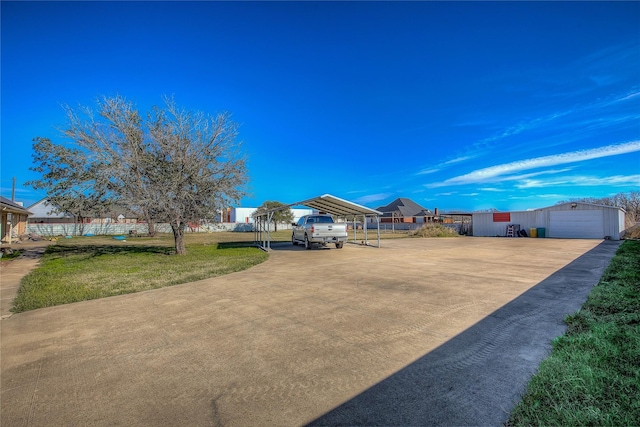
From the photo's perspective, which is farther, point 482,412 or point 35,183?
point 35,183

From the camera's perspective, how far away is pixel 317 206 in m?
18.0

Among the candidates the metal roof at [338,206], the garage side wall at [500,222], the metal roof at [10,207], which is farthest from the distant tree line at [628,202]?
the metal roof at [10,207]

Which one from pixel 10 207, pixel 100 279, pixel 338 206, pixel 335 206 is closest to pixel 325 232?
pixel 338 206

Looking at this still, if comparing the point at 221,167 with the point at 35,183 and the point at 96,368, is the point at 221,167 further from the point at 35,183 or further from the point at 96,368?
the point at 96,368

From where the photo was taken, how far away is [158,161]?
1279 centimetres

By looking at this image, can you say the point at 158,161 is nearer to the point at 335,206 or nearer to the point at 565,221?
the point at 335,206

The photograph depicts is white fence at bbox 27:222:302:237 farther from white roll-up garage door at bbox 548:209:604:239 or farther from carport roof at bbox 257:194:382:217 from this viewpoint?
white roll-up garage door at bbox 548:209:604:239

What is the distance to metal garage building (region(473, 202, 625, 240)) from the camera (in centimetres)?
2248

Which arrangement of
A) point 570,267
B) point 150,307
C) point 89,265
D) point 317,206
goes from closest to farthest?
1. point 150,307
2. point 570,267
3. point 89,265
4. point 317,206

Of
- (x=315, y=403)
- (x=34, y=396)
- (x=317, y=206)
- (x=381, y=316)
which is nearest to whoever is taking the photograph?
(x=315, y=403)

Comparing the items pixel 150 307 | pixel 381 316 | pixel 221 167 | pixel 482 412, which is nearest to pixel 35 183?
pixel 221 167

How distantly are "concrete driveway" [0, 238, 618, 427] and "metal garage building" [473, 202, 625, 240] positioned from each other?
895 inches

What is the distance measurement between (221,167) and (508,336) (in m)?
12.5

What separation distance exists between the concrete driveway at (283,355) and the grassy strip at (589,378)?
170 millimetres
